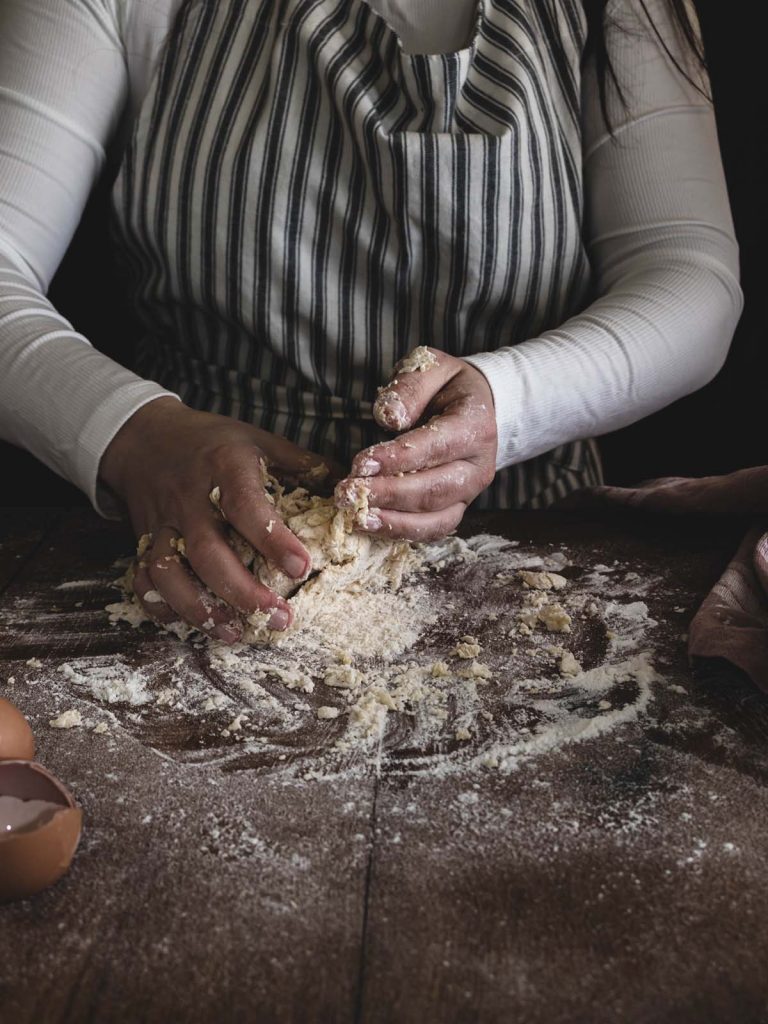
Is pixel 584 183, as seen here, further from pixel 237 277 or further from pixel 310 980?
pixel 310 980

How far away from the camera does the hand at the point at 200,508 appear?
0.91 m

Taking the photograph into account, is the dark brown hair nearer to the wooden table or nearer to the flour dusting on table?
the flour dusting on table

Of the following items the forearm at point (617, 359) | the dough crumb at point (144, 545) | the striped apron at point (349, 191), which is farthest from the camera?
the striped apron at point (349, 191)

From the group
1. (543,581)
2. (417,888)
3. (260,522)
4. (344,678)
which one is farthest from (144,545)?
(417,888)

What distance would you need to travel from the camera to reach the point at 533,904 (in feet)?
1.92

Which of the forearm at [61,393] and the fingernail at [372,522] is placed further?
the forearm at [61,393]

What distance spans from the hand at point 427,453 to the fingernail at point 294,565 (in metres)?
0.08

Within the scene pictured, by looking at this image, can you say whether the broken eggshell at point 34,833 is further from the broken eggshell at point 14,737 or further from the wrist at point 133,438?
the wrist at point 133,438

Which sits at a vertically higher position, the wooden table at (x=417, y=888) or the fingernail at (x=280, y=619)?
the wooden table at (x=417, y=888)

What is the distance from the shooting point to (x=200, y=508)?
972 mm

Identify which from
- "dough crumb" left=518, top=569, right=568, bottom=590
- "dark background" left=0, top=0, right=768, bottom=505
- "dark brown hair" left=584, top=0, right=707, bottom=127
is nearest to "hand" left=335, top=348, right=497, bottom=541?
"dough crumb" left=518, top=569, right=568, bottom=590

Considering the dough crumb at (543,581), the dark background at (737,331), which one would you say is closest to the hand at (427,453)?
the dough crumb at (543,581)

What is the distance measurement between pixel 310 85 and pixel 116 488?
61 centimetres

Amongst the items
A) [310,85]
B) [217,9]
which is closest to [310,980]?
[310,85]
